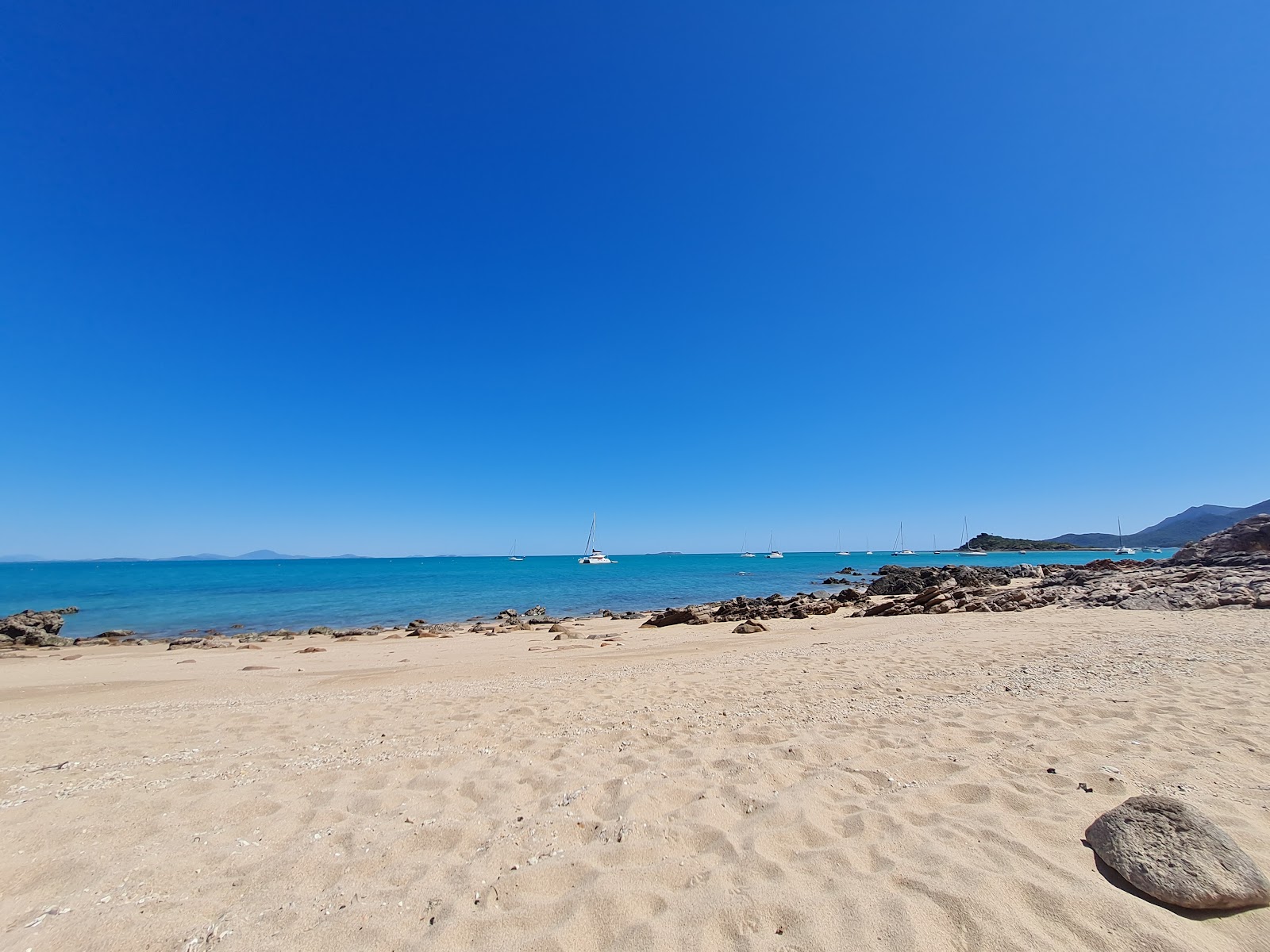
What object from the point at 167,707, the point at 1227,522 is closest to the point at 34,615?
the point at 167,707

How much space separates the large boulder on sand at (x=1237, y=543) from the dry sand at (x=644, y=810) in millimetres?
27499

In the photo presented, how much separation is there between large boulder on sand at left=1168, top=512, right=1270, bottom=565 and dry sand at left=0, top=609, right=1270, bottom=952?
1083 inches

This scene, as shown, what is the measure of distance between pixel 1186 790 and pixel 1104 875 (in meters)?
1.81

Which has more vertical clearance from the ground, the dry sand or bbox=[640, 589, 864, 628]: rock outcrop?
the dry sand

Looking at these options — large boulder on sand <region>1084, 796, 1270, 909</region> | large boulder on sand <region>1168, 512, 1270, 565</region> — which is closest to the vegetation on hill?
large boulder on sand <region>1168, 512, 1270, 565</region>

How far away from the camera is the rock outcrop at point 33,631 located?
21.3 metres

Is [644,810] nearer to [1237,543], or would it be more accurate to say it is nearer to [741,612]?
[741,612]

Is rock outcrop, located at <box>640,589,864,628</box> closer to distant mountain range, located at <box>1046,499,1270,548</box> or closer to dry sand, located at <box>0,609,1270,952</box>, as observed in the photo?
dry sand, located at <box>0,609,1270,952</box>

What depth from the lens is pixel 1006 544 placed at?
140 metres

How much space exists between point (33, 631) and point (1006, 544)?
555ft

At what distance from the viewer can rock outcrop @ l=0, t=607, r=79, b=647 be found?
2131 cm

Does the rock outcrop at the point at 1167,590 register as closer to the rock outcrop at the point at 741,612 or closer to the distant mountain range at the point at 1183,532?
the rock outcrop at the point at 741,612

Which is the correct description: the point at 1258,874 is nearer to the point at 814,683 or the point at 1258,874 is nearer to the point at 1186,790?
the point at 1186,790

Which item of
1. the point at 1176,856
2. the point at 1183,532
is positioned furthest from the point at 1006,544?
the point at 1176,856
